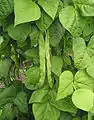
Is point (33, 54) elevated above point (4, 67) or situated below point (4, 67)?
above

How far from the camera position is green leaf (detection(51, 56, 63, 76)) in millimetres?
1107

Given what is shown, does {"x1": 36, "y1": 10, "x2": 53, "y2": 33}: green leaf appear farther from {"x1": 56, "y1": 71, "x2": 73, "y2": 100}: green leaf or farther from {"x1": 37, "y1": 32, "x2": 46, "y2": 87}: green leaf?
{"x1": 56, "y1": 71, "x2": 73, "y2": 100}: green leaf

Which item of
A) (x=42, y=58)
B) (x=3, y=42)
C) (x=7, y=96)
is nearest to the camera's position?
(x=42, y=58)

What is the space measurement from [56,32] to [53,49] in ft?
0.39

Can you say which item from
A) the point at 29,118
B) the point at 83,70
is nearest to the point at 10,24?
the point at 83,70

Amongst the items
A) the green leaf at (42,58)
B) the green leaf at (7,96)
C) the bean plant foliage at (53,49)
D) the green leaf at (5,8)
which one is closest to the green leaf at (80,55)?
the bean plant foliage at (53,49)

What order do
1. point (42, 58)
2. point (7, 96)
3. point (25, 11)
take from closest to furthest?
point (25, 11) < point (42, 58) < point (7, 96)

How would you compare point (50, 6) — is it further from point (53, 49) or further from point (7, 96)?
point (7, 96)

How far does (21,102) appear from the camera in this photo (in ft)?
4.10

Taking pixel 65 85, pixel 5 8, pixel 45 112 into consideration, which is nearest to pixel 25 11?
pixel 5 8

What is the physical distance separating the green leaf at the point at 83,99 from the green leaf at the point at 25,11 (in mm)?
302

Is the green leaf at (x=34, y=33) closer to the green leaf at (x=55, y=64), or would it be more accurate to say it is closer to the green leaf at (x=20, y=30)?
the green leaf at (x=20, y=30)

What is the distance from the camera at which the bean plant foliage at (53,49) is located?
0.97 m

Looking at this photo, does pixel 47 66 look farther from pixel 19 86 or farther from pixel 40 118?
pixel 19 86
